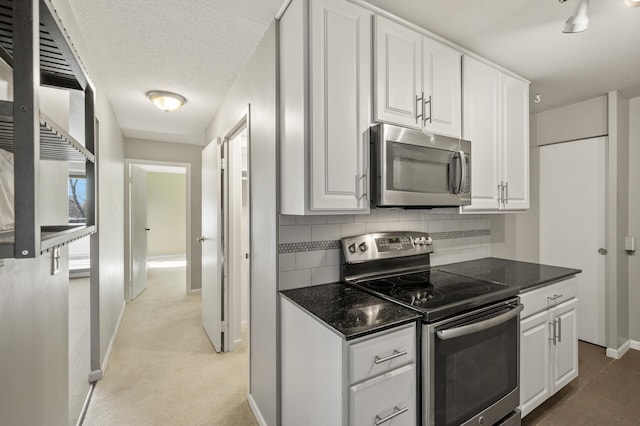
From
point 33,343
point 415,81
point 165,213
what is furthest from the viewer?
point 165,213

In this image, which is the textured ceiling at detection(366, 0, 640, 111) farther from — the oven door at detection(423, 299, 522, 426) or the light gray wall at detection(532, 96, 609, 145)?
the oven door at detection(423, 299, 522, 426)

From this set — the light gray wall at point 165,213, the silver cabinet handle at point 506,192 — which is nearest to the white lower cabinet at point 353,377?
the silver cabinet handle at point 506,192

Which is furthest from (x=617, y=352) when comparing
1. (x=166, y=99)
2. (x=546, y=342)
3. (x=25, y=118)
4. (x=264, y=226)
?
(x=166, y=99)

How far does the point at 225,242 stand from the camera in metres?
2.77

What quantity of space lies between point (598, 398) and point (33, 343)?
3.42m

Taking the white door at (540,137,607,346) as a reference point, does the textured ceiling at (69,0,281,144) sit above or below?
above

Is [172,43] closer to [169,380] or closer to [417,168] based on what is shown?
[417,168]

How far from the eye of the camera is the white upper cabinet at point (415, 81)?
5.39 feet

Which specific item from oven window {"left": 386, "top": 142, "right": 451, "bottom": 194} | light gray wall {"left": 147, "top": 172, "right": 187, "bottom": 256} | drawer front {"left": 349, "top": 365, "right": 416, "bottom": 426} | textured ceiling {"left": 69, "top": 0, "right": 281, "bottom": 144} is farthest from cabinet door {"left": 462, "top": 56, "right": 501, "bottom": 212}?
light gray wall {"left": 147, "top": 172, "right": 187, "bottom": 256}

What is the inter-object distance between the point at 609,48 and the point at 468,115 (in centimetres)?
107

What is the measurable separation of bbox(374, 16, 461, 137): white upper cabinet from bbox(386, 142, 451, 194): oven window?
173mm

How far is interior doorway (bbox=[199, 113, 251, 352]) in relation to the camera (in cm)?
279

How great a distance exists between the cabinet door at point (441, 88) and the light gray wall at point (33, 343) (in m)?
2.01

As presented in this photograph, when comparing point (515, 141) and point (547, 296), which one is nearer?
point (547, 296)
